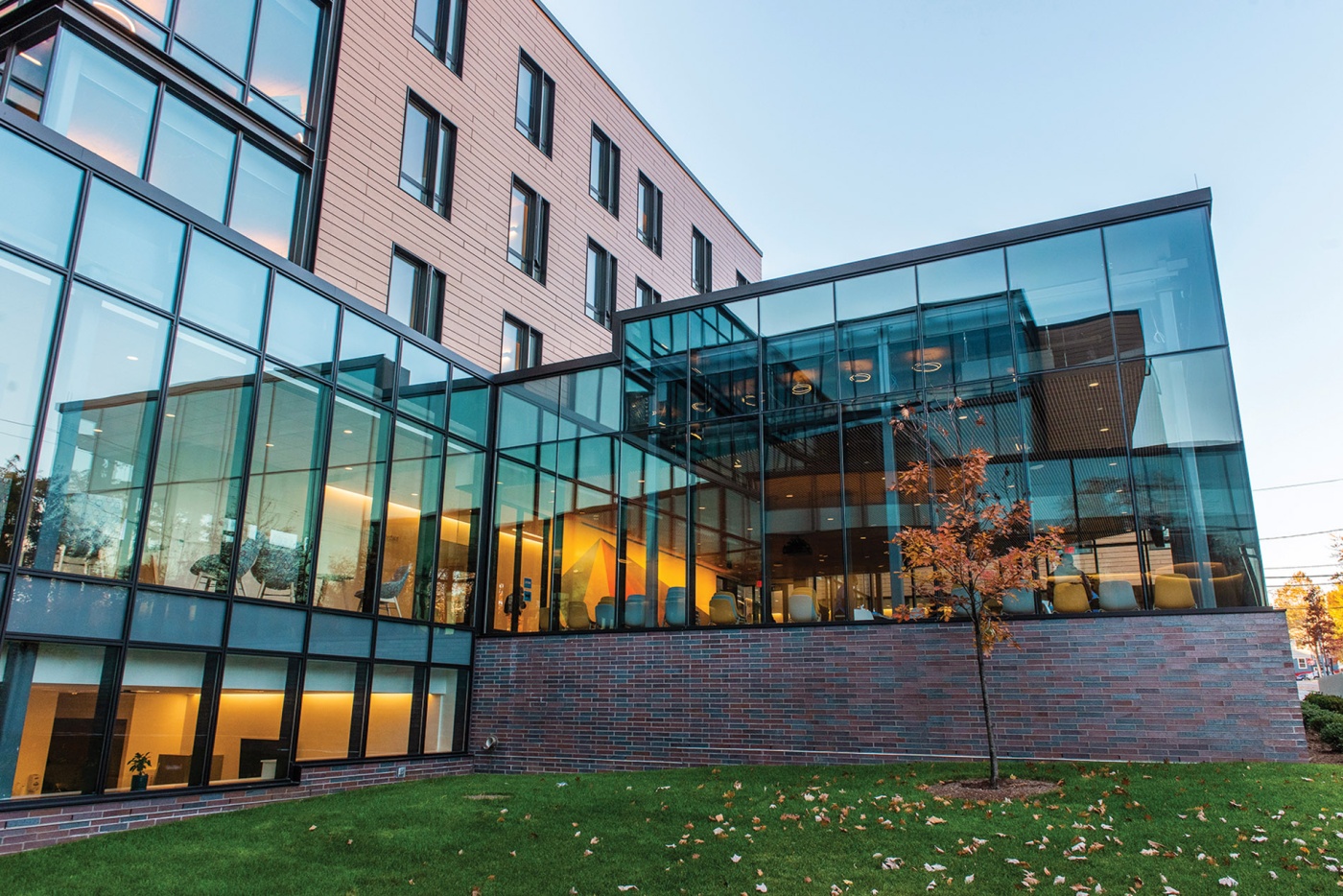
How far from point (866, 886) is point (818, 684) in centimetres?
615

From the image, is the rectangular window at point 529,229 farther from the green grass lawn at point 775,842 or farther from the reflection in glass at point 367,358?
the green grass lawn at point 775,842

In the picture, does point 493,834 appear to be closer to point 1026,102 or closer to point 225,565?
point 225,565

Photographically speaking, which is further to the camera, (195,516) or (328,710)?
(328,710)

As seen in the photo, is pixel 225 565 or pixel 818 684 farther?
pixel 818 684

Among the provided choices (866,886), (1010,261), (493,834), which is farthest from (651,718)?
(1010,261)

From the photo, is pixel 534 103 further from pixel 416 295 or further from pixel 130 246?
pixel 130 246

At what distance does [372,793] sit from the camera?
38.9 feet

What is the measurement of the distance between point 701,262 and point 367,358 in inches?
637

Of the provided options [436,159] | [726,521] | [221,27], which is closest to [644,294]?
[436,159]

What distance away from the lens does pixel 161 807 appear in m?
10.1

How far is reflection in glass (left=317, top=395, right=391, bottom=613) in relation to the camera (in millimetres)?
13016

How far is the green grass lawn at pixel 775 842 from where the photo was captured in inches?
272

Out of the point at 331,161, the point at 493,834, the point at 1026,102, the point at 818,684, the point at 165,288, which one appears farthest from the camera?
the point at 1026,102

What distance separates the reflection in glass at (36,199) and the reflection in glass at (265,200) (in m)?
3.59
